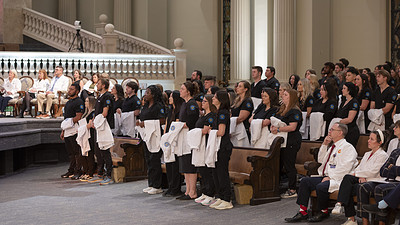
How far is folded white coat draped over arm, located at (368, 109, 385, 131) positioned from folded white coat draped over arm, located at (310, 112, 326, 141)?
793 mm

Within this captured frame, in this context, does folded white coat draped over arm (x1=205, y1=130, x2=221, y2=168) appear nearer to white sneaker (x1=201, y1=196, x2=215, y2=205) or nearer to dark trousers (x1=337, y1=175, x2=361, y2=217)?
white sneaker (x1=201, y1=196, x2=215, y2=205)

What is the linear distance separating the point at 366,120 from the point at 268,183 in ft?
7.56

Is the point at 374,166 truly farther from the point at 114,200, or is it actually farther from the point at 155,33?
the point at 155,33

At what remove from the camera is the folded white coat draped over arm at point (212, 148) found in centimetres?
890

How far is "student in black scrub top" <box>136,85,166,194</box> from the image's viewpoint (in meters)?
10.3

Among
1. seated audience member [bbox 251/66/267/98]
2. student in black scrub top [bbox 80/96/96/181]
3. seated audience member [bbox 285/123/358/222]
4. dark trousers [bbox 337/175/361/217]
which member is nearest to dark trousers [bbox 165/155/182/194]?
seated audience member [bbox 251/66/267/98]

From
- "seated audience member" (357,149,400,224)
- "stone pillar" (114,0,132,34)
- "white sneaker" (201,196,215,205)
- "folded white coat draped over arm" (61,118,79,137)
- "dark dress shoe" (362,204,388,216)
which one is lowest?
"white sneaker" (201,196,215,205)

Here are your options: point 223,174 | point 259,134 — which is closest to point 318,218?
point 223,174

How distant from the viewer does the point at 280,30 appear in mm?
17688

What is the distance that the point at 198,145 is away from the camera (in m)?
9.10

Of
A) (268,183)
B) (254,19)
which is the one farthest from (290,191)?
(254,19)

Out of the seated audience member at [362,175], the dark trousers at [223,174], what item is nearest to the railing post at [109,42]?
the dark trousers at [223,174]

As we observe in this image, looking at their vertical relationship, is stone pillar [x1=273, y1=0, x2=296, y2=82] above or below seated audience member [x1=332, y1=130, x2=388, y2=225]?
above

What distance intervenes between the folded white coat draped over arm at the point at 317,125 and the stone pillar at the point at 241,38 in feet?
34.2
